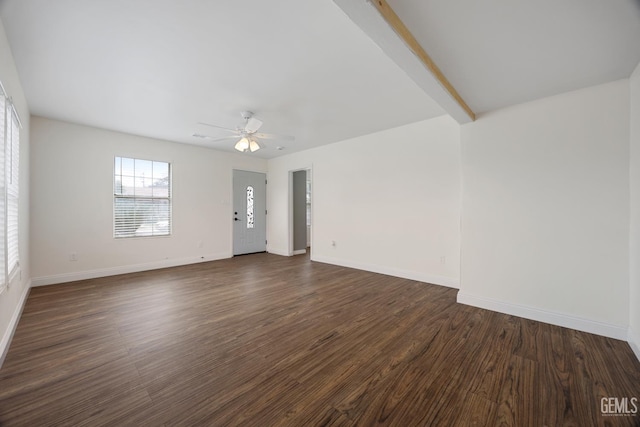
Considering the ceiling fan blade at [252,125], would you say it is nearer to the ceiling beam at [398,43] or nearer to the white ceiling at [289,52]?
the white ceiling at [289,52]

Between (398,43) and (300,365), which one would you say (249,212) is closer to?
(300,365)

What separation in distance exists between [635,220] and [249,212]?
6117mm

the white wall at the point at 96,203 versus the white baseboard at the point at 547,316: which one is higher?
the white wall at the point at 96,203

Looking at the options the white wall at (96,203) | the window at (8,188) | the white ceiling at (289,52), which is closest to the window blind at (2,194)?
the window at (8,188)

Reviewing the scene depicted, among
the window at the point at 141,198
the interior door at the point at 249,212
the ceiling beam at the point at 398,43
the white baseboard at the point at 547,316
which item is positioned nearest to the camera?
the ceiling beam at the point at 398,43

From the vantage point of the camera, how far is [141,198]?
15.4ft

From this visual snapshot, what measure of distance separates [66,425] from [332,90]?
3.27m

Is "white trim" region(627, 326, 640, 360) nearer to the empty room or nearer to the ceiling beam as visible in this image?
the empty room

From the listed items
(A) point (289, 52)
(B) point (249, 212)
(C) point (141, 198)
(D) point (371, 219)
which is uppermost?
(A) point (289, 52)

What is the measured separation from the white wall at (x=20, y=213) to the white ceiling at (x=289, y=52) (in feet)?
0.42

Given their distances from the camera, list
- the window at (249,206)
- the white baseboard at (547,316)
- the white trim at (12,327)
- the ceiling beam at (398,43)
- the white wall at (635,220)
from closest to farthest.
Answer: the ceiling beam at (398,43) → the white trim at (12,327) → the white wall at (635,220) → the white baseboard at (547,316) → the window at (249,206)

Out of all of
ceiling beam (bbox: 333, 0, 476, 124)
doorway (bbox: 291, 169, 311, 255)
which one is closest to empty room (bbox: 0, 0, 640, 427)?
ceiling beam (bbox: 333, 0, 476, 124)

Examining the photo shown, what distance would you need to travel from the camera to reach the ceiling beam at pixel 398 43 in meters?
1.35

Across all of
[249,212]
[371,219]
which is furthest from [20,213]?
[371,219]
